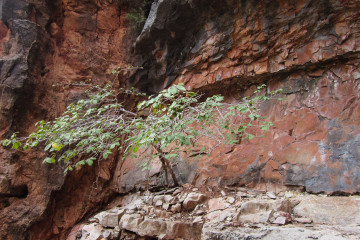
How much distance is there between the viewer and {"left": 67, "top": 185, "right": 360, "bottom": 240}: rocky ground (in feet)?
7.24

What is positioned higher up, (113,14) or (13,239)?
(113,14)

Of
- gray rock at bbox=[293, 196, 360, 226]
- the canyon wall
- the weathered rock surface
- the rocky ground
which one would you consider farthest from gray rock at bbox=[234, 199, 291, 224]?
the weathered rock surface

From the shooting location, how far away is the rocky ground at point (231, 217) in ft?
7.24

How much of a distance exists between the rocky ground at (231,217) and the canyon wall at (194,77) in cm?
35

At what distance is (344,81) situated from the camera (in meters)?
3.43

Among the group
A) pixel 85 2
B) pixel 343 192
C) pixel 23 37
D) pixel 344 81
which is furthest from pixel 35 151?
pixel 344 81

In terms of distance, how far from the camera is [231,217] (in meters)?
2.75

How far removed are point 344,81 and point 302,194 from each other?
1.71m

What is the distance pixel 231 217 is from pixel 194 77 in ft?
9.43

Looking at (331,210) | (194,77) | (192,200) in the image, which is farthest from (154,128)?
(194,77)

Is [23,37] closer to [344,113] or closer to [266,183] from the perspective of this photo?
[266,183]

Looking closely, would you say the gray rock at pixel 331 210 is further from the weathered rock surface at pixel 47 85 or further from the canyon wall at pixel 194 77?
the weathered rock surface at pixel 47 85

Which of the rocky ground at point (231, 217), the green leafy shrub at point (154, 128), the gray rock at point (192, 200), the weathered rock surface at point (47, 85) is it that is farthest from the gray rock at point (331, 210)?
the weathered rock surface at point (47, 85)

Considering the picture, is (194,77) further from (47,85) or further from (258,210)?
(47,85)
